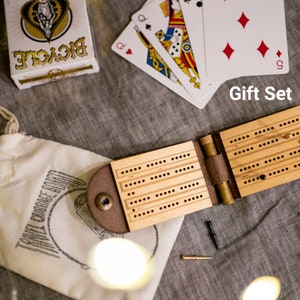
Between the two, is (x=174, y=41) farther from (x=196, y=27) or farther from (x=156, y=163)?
(x=156, y=163)

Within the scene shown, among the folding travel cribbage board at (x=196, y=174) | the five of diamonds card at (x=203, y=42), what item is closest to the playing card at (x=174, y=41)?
the five of diamonds card at (x=203, y=42)

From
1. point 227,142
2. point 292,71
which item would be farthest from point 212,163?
point 292,71

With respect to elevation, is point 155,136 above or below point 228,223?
above

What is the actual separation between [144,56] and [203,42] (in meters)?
0.13

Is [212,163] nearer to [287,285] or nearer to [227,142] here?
[227,142]

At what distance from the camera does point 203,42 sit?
0.87 meters

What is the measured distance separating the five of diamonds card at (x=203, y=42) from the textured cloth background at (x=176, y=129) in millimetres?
21

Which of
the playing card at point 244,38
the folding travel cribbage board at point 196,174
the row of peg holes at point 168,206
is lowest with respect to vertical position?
the row of peg holes at point 168,206

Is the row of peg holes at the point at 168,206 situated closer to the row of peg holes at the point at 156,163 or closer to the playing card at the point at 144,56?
the row of peg holes at the point at 156,163

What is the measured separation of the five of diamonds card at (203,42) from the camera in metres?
0.85

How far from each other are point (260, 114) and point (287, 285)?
348 mm

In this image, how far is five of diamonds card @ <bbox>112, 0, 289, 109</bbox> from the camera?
85 cm

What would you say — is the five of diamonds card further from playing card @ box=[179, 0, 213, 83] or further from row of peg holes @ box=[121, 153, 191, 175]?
row of peg holes @ box=[121, 153, 191, 175]

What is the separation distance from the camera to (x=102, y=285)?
29.8 inches
